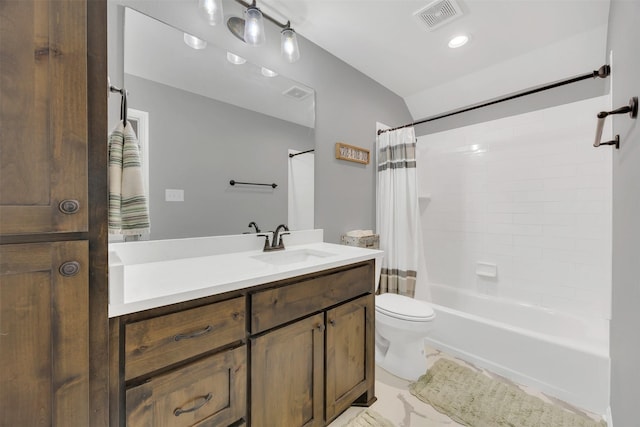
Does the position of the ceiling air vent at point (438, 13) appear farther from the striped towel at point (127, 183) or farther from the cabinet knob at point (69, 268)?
the cabinet knob at point (69, 268)

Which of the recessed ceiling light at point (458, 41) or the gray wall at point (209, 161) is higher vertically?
the recessed ceiling light at point (458, 41)

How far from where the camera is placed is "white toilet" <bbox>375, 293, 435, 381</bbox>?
1.68 m

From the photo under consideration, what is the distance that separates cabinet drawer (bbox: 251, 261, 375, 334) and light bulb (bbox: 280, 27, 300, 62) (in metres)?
1.45

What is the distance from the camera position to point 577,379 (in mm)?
1492

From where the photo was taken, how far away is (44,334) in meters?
0.56

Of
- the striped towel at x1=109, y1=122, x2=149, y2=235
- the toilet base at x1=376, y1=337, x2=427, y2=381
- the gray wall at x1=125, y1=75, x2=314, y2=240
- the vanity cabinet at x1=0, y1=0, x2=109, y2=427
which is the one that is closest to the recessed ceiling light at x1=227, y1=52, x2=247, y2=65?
the gray wall at x1=125, y1=75, x2=314, y2=240

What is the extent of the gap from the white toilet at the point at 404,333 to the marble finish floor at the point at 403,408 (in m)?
0.10

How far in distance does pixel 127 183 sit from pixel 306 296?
2.92ft

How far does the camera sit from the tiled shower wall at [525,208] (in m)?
2.01

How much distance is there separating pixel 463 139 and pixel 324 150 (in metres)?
1.65

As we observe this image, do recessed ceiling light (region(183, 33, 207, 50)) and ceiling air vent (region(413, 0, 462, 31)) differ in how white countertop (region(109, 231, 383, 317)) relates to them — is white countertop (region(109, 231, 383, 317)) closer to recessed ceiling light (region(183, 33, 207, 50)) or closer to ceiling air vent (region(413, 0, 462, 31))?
recessed ceiling light (region(183, 33, 207, 50))

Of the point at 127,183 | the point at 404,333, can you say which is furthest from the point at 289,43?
the point at 404,333

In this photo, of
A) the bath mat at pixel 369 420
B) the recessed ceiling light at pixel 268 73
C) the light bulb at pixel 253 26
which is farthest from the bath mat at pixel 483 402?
the light bulb at pixel 253 26

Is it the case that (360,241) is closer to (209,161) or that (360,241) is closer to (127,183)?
(209,161)
